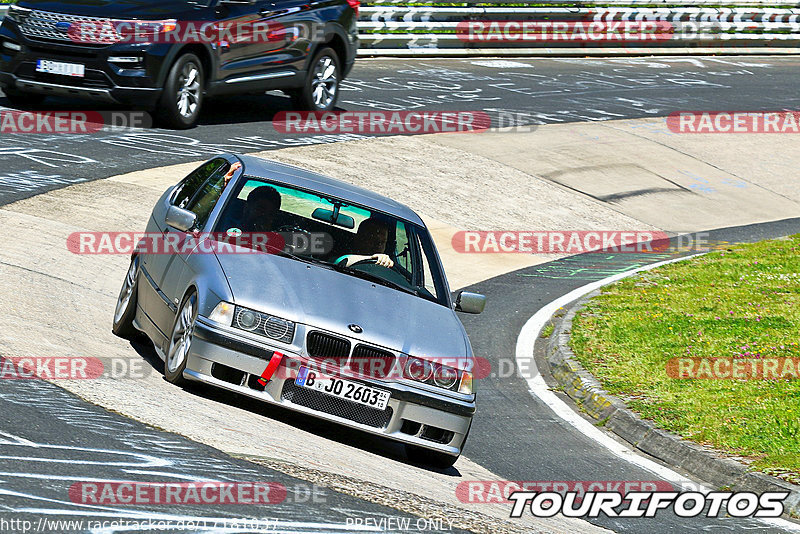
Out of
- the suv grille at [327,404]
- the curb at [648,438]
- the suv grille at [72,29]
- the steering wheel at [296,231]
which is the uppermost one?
the suv grille at [72,29]

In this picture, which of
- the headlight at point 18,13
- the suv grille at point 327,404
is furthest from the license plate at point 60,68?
the suv grille at point 327,404

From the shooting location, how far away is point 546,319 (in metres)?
12.5

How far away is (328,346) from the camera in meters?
7.15

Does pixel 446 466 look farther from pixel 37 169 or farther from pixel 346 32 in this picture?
pixel 346 32

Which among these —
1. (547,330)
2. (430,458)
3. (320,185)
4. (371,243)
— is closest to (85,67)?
(547,330)

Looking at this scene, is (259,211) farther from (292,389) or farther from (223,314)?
(292,389)

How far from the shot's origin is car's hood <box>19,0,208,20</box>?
49.3 feet

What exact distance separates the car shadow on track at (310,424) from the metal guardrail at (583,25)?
17292 mm

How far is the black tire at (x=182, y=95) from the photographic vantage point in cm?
1562

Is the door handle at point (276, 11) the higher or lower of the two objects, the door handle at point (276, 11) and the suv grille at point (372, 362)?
the higher

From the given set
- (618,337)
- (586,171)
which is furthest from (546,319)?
(586,171)

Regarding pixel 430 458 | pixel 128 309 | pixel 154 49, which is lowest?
pixel 430 458

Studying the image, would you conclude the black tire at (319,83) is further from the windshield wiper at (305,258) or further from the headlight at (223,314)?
the headlight at (223,314)

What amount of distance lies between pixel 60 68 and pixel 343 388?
932 cm
